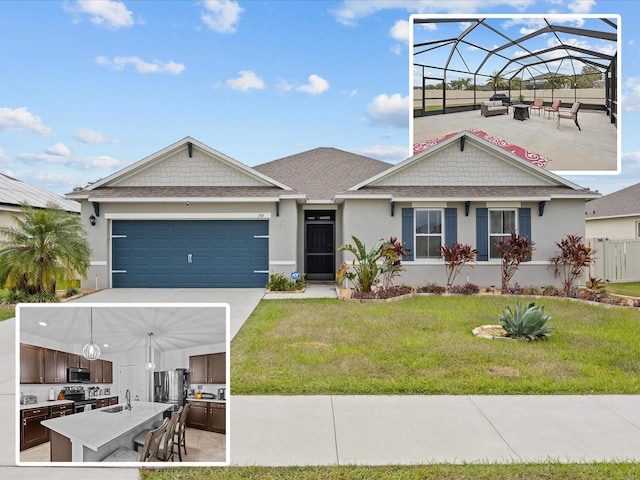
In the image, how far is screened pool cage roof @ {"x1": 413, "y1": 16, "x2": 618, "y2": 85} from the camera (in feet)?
51.5

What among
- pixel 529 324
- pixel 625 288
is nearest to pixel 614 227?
pixel 625 288

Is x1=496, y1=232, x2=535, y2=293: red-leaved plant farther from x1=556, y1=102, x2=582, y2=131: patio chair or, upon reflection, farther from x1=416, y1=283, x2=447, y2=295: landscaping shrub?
x1=556, y1=102, x2=582, y2=131: patio chair

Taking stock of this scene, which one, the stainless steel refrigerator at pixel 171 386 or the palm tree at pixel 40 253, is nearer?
the stainless steel refrigerator at pixel 171 386

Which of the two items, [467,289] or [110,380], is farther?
[467,289]

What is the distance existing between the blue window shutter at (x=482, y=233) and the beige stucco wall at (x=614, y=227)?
12330 mm

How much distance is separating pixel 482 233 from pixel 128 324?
49.4 feet

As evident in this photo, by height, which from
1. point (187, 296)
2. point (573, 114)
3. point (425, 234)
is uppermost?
point (573, 114)

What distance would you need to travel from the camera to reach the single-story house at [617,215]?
23922mm

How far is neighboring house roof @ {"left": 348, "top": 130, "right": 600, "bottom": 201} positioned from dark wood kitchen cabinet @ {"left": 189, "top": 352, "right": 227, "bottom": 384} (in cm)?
1406

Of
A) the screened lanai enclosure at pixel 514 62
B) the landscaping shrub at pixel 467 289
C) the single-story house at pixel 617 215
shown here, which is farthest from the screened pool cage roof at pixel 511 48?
the single-story house at pixel 617 215

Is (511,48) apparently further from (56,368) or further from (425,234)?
(56,368)

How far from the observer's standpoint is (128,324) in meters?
1.76

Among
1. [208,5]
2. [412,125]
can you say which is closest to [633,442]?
[412,125]

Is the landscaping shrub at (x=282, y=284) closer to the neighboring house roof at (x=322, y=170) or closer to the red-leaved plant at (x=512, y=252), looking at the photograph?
the neighboring house roof at (x=322, y=170)
